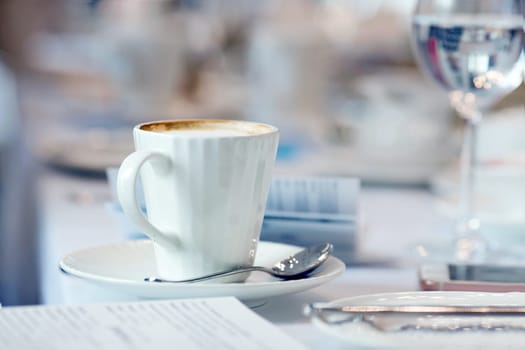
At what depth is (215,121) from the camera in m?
0.59

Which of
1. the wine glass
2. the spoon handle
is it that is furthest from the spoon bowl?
the wine glass

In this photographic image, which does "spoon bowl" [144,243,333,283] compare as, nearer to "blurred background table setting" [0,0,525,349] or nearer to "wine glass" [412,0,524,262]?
"blurred background table setting" [0,0,525,349]

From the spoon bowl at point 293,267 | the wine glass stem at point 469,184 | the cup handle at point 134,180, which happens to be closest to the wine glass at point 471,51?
the wine glass stem at point 469,184

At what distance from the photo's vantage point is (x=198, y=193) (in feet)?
1.72

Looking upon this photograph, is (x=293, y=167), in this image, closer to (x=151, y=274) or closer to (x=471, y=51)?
(x=471, y=51)

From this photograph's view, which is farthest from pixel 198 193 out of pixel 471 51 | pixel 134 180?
pixel 471 51

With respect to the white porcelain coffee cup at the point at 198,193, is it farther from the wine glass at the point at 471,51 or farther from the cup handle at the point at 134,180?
the wine glass at the point at 471,51

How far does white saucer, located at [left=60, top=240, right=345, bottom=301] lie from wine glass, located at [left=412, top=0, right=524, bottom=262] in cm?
18

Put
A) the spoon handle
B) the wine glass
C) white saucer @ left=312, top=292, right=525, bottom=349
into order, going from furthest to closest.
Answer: the wine glass
the spoon handle
white saucer @ left=312, top=292, right=525, bottom=349

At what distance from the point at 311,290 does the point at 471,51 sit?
25 centimetres

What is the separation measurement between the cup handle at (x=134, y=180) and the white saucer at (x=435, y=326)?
125mm

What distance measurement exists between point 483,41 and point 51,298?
1.20 feet

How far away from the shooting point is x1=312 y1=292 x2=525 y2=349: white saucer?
421 mm

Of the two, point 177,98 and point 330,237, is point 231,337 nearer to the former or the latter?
point 330,237
